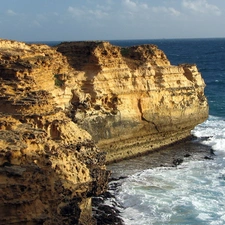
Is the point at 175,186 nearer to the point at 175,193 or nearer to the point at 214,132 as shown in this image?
the point at 175,193

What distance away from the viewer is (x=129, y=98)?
2936 cm

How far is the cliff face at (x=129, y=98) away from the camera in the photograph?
27.7 m

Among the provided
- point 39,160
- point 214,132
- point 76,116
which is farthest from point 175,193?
point 214,132

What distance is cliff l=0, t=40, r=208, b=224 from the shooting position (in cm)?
1238

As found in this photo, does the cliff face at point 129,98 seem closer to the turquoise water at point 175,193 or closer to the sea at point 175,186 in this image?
the sea at point 175,186

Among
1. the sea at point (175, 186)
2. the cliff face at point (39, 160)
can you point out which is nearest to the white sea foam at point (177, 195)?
the sea at point (175, 186)

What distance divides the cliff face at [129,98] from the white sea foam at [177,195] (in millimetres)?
3315

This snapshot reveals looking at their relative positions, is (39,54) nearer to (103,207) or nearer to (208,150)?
(103,207)

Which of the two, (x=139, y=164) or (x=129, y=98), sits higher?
(x=129, y=98)

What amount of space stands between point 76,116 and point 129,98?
4.52m

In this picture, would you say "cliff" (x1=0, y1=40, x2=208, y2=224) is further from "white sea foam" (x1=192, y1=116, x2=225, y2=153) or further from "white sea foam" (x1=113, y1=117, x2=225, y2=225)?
"white sea foam" (x1=113, y1=117, x2=225, y2=225)

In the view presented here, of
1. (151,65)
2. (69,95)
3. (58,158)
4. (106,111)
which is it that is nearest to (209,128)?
(151,65)

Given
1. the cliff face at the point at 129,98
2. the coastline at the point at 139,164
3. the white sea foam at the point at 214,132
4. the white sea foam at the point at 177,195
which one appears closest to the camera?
the white sea foam at the point at 177,195

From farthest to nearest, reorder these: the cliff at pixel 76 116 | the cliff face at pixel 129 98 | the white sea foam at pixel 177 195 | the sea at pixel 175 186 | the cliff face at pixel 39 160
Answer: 1. the cliff face at pixel 129 98
2. the sea at pixel 175 186
3. the white sea foam at pixel 177 195
4. the cliff at pixel 76 116
5. the cliff face at pixel 39 160
